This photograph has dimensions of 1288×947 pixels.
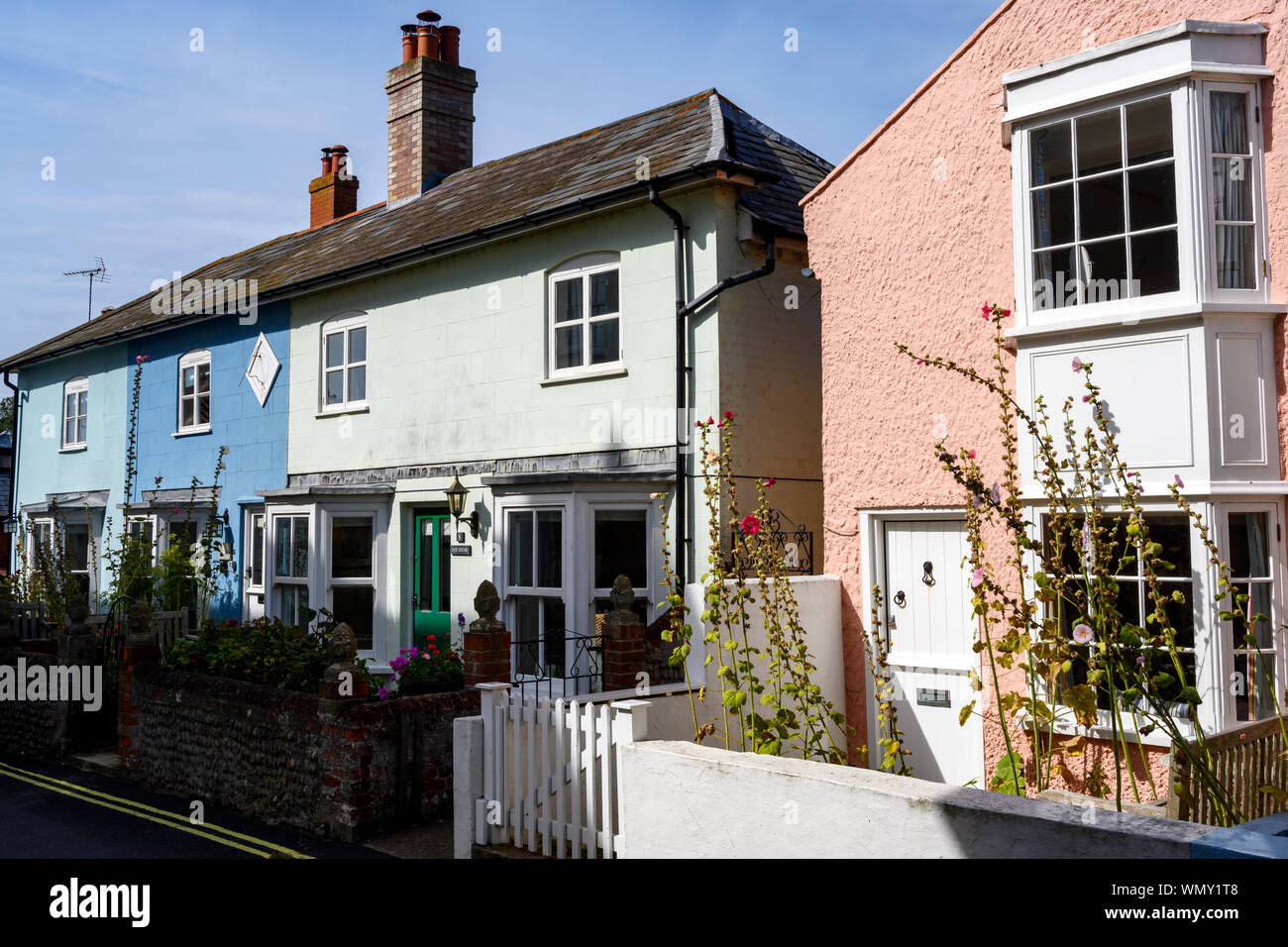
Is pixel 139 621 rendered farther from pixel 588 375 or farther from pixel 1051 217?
pixel 1051 217

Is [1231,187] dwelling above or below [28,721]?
above

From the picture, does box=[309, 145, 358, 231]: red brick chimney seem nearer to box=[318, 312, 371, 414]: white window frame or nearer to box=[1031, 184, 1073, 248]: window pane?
box=[318, 312, 371, 414]: white window frame

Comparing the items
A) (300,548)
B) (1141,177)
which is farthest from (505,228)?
(1141,177)

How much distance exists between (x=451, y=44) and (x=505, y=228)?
6.52m

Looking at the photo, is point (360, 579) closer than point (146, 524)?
Yes

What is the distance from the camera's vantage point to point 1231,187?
733cm

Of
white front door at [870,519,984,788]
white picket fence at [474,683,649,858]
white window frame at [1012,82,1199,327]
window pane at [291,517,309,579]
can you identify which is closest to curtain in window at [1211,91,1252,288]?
white window frame at [1012,82,1199,327]

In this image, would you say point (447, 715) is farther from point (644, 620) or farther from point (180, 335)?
point (180, 335)

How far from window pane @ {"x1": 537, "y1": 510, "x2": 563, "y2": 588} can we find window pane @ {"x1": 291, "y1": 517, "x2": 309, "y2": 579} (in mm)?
4546

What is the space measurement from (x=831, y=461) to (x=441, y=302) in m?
6.10

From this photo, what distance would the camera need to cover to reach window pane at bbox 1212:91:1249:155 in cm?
732

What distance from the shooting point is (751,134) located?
41.2 ft
